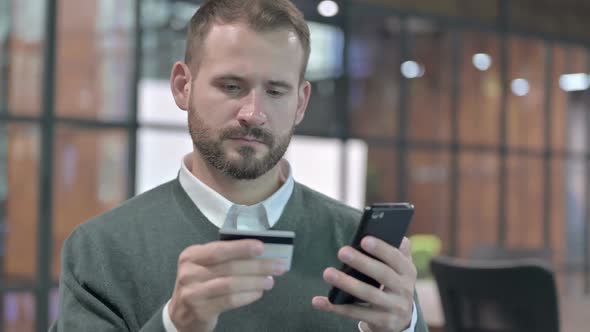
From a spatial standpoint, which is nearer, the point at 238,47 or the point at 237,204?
the point at 238,47

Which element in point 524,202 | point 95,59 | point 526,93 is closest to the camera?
point 95,59

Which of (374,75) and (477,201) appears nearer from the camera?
Answer: (374,75)

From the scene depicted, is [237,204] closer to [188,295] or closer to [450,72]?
[188,295]

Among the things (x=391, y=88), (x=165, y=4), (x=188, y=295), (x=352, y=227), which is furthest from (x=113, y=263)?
(x=391, y=88)

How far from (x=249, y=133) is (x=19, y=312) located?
5.74 metres

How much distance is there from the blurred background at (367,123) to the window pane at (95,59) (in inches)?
0.5

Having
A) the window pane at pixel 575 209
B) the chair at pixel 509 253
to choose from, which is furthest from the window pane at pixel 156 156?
the window pane at pixel 575 209

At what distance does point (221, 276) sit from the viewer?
50.2 inches

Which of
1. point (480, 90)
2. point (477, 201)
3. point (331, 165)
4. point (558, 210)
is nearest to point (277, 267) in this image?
point (331, 165)

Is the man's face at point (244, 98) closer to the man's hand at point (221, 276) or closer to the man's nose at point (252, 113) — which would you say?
the man's nose at point (252, 113)

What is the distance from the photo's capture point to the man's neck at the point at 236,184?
1.74 metres

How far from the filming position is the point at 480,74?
1058 cm

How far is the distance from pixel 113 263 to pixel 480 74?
9441 millimetres

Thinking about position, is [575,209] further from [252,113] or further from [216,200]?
[252,113]
